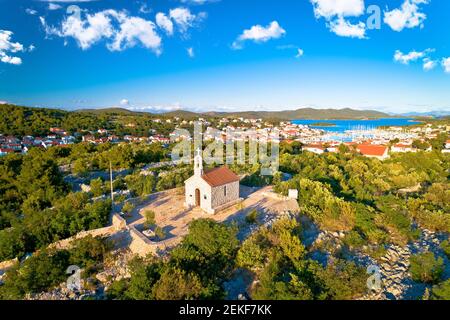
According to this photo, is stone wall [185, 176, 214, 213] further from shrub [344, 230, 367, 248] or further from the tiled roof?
shrub [344, 230, 367, 248]

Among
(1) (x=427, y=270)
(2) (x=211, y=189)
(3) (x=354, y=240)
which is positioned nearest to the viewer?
(1) (x=427, y=270)

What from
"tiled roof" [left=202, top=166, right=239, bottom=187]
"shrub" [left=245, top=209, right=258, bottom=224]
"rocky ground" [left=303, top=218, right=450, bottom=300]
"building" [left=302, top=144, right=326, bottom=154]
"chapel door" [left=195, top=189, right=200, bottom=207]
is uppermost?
"tiled roof" [left=202, top=166, right=239, bottom=187]

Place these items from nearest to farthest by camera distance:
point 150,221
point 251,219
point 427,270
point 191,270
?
point 191,270 → point 427,270 → point 150,221 → point 251,219

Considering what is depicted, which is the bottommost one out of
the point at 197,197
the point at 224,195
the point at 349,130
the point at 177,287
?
the point at 349,130

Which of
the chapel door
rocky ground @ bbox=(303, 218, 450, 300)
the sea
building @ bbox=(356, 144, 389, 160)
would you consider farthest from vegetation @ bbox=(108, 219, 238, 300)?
the sea

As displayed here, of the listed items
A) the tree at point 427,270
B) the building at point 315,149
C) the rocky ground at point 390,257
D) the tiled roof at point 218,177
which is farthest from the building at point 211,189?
the building at point 315,149

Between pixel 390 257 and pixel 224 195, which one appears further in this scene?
pixel 224 195

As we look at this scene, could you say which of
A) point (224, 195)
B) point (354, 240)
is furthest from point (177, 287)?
point (354, 240)

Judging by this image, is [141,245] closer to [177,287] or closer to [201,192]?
[177,287]
